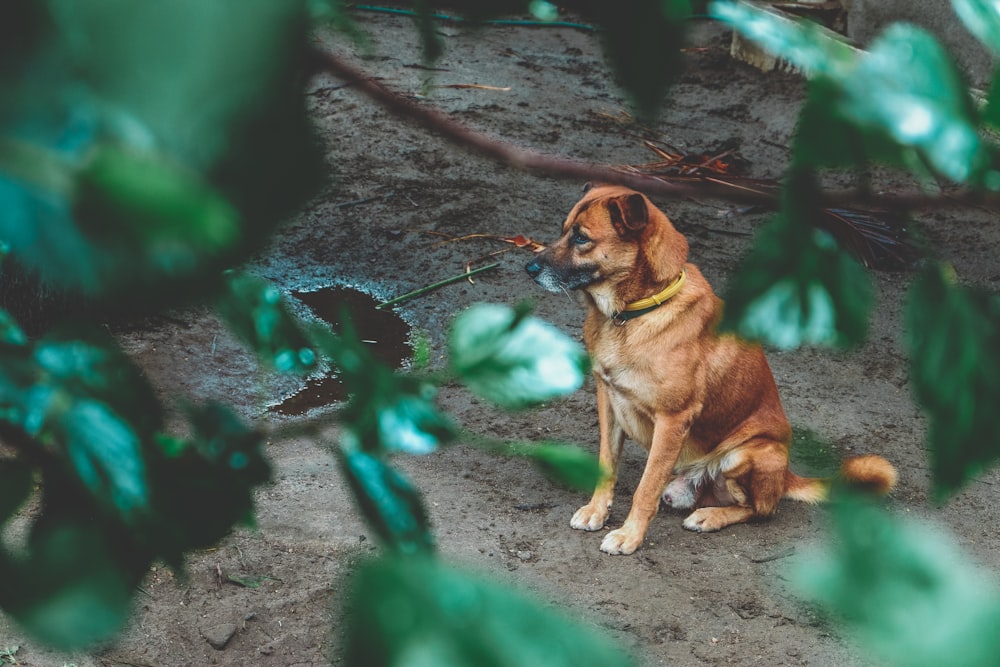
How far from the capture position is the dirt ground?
332 cm

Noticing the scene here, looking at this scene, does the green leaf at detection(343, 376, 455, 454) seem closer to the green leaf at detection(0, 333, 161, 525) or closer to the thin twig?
the green leaf at detection(0, 333, 161, 525)

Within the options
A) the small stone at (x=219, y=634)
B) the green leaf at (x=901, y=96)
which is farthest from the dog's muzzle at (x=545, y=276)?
the green leaf at (x=901, y=96)

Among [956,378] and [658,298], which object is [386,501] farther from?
[658,298]

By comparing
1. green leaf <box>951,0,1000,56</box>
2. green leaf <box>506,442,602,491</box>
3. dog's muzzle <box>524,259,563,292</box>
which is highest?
green leaf <box>951,0,1000,56</box>

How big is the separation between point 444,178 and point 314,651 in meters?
3.91

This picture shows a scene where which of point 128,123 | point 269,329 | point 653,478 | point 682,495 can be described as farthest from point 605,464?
point 128,123

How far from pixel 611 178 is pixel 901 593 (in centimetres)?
29

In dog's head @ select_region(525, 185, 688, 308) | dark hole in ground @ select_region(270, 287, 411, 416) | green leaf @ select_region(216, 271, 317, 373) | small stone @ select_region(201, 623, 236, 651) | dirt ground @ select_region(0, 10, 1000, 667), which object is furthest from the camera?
dark hole in ground @ select_region(270, 287, 411, 416)

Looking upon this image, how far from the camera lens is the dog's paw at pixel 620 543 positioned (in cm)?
371

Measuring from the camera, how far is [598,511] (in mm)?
3855

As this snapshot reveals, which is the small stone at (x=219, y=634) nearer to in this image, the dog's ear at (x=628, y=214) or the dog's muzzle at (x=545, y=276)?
the dog's muzzle at (x=545, y=276)

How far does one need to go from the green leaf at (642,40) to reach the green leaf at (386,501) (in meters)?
0.25

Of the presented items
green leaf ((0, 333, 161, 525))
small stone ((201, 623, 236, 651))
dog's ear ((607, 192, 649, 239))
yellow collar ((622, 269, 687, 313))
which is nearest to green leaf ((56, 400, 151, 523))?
green leaf ((0, 333, 161, 525))

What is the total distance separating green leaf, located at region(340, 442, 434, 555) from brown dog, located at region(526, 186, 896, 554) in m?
3.06
